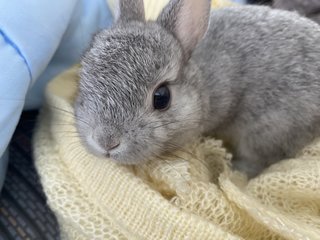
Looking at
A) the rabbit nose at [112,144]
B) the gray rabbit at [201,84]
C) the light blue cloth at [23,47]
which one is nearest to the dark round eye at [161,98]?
the gray rabbit at [201,84]

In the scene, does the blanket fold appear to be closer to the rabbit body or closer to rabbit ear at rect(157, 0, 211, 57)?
the rabbit body

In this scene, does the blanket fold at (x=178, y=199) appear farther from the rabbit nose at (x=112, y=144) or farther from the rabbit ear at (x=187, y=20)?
the rabbit ear at (x=187, y=20)

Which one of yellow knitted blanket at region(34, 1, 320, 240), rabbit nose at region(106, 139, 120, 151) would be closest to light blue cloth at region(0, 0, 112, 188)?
yellow knitted blanket at region(34, 1, 320, 240)

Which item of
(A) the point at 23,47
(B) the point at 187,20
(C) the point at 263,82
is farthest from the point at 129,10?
(C) the point at 263,82

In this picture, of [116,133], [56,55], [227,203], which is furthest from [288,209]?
[56,55]

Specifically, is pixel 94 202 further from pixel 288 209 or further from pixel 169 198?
pixel 288 209

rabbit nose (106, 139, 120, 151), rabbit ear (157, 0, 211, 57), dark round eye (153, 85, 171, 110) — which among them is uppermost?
rabbit ear (157, 0, 211, 57)
